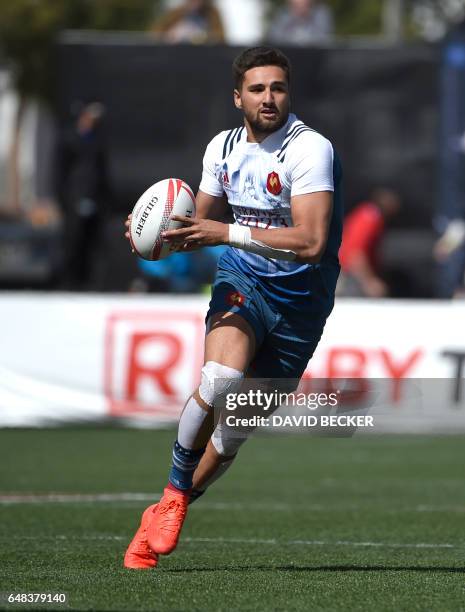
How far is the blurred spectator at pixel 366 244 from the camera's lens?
1736cm

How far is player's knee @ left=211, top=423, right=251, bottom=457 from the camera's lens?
6.84 meters

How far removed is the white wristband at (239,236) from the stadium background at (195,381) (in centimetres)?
106

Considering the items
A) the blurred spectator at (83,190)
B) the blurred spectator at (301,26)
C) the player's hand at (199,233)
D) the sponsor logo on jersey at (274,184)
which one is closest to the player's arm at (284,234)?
the player's hand at (199,233)

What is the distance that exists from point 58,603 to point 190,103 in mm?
12692

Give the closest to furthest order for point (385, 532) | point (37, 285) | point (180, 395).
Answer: point (385, 532) < point (180, 395) < point (37, 285)

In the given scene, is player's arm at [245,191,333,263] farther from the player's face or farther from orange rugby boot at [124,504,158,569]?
orange rugby boot at [124,504,158,569]

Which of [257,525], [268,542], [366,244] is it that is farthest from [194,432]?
[366,244]

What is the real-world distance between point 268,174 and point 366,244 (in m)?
11.0

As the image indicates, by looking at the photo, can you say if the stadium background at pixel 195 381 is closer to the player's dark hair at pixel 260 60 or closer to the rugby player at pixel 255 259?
the rugby player at pixel 255 259

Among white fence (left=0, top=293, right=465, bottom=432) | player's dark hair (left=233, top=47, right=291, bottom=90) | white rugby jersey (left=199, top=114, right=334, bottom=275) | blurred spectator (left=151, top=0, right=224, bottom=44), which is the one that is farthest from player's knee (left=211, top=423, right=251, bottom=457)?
blurred spectator (left=151, top=0, right=224, bottom=44)

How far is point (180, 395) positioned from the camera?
46.7 feet

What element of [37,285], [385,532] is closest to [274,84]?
[385,532]

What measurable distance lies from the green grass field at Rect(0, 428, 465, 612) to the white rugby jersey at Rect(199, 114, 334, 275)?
153 cm

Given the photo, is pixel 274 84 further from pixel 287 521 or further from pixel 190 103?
pixel 190 103
